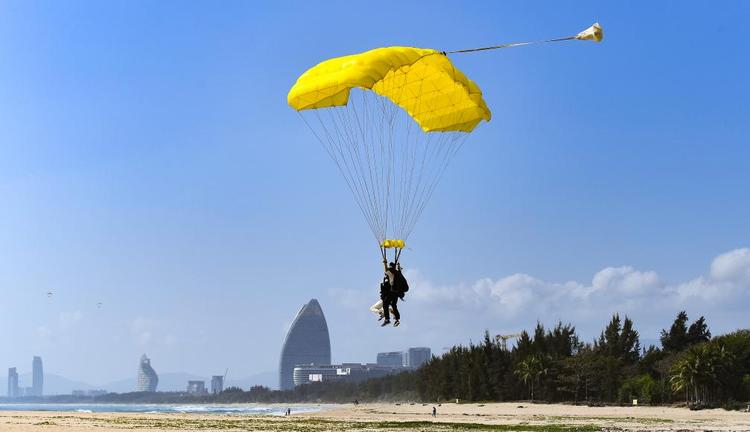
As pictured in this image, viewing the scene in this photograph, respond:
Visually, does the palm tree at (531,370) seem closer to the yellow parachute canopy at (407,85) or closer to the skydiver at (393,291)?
the yellow parachute canopy at (407,85)

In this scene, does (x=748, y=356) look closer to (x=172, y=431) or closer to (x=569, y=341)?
(x=569, y=341)

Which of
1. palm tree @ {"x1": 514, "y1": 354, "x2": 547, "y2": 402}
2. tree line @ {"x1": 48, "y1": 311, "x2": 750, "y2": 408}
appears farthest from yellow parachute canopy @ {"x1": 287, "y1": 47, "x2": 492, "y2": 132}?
palm tree @ {"x1": 514, "y1": 354, "x2": 547, "y2": 402}

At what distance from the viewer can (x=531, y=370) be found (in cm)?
8556

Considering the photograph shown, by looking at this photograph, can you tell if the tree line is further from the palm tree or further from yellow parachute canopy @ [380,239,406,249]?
yellow parachute canopy @ [380,239,406,249]

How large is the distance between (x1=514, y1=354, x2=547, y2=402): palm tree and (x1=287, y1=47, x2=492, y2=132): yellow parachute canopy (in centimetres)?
5923

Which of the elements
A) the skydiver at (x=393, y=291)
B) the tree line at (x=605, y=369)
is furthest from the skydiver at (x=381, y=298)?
the tree line at (x=605, y=369)

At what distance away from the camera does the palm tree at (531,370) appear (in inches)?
3344

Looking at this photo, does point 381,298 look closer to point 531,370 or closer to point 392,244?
point 392,244

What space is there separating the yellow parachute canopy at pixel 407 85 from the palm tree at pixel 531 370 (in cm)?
5923

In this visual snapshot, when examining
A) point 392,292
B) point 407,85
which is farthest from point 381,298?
point 407,85

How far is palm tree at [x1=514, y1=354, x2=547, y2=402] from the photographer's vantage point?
8494 centimetres

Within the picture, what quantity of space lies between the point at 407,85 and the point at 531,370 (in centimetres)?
6169

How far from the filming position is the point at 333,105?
82.2 feet

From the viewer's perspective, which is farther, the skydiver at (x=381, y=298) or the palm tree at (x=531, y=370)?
the palm tree at (x=531, y=370)
